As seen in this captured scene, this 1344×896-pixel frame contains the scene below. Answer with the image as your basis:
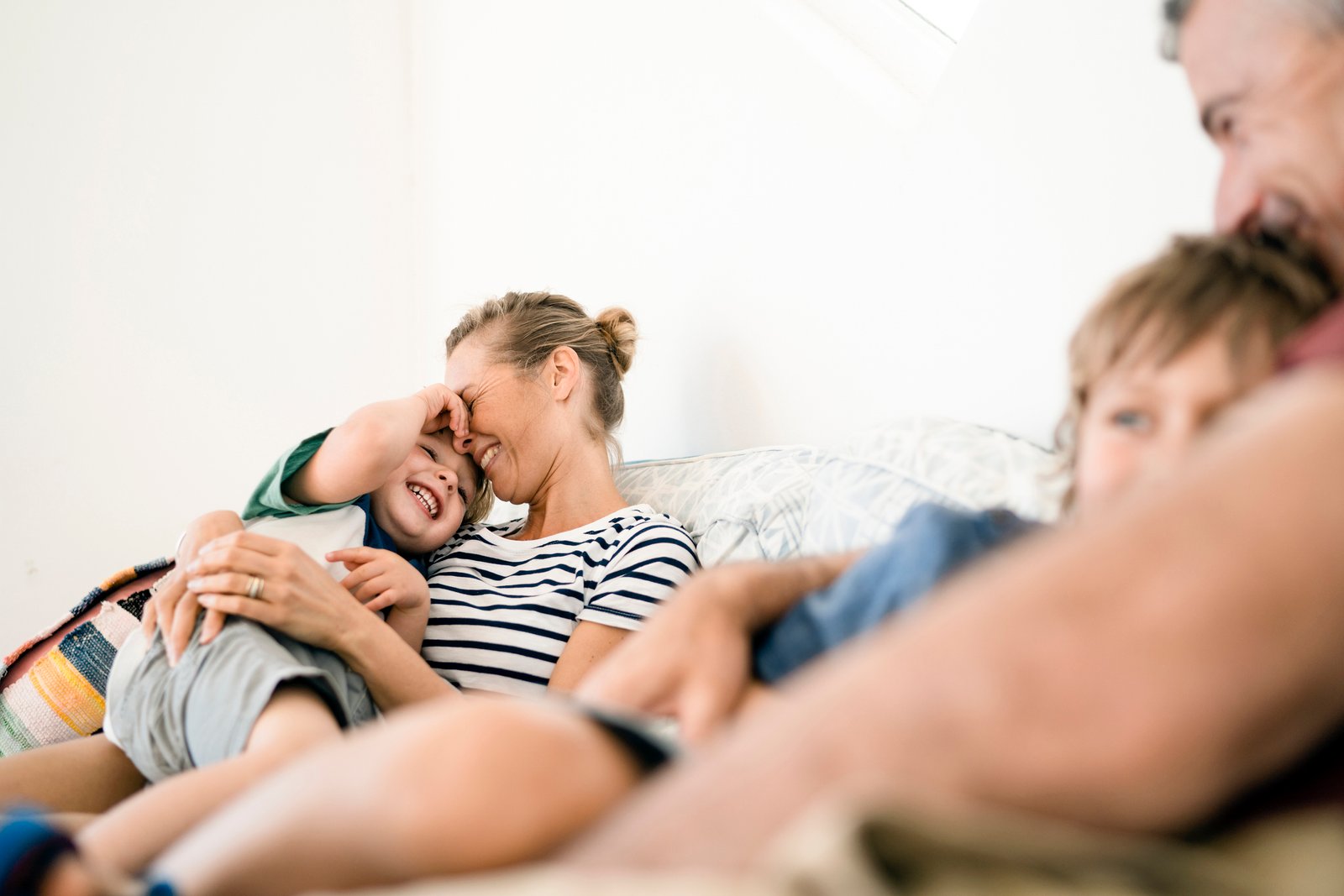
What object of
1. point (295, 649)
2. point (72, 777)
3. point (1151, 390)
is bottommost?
point (72, 777)

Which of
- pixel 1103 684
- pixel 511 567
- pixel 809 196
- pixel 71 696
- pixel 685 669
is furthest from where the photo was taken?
pixel 809 196

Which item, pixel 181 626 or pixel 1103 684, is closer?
pixel 1103 684

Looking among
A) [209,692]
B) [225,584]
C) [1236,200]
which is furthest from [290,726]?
[1236,200]

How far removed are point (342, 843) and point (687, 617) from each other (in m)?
0.27

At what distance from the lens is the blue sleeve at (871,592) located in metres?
0.65

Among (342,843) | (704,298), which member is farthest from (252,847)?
(704,298)

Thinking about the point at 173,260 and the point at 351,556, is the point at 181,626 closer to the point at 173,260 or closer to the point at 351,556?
the point at 351,556

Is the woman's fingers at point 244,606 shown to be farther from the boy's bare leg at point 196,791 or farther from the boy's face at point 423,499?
the boy's face at point 423,499

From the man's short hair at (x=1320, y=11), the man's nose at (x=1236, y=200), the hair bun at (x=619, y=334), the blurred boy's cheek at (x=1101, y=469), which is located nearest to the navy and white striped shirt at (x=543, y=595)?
the hair bun at (x=619, y=334)

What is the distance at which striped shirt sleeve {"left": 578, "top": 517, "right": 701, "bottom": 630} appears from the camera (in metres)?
1.15

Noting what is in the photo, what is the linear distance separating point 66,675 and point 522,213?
1.50 meters

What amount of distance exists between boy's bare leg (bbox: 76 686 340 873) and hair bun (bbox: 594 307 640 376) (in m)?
0.89

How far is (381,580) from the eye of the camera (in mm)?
1154

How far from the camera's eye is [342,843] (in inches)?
16.7
